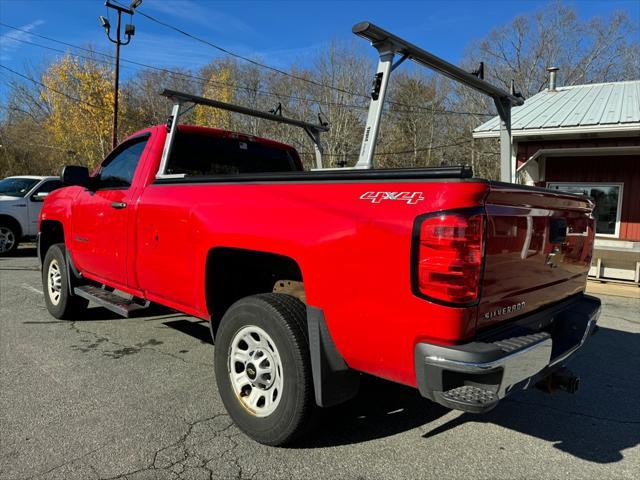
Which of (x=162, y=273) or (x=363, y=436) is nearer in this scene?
(x=363, y=436)

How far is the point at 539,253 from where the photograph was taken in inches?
105

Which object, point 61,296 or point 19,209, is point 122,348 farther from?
point 19,209

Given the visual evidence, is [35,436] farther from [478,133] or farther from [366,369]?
[478,133]

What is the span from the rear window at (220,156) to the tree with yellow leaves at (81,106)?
35.1 m

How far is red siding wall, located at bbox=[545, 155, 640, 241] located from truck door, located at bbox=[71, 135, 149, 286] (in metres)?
10.6

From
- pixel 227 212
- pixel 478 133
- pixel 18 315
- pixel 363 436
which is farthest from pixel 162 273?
pixel 478 133

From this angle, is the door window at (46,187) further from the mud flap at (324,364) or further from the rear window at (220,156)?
the mud flap at (324,364)

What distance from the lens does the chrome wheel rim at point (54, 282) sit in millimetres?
5621

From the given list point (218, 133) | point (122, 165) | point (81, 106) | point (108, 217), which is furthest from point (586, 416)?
point (81, 106)

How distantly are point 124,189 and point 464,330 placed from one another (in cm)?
341

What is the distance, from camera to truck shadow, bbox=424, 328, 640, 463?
3110 mm

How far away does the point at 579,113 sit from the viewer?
10.8 m

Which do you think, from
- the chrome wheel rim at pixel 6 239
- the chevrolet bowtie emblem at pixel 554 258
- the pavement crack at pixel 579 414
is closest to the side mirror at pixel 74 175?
the chevrolet bowtie emblem at pixel 554 258

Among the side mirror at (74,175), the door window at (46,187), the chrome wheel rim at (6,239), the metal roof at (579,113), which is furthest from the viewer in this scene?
the door window at (46,187)
